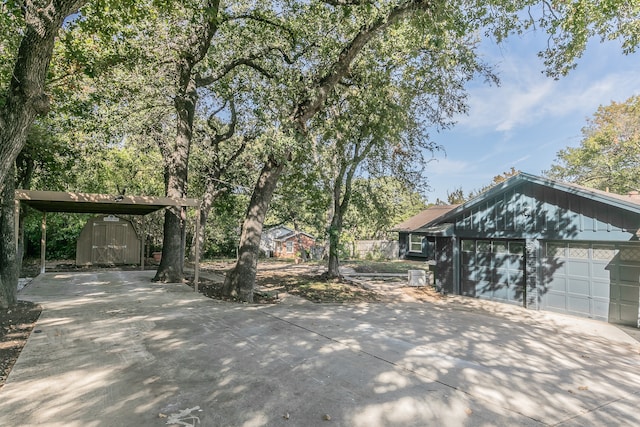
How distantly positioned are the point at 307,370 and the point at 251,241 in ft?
17.6

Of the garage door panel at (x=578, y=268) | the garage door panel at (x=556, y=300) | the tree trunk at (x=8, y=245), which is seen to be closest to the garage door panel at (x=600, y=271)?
the garage door panel at (x=578, y=268)

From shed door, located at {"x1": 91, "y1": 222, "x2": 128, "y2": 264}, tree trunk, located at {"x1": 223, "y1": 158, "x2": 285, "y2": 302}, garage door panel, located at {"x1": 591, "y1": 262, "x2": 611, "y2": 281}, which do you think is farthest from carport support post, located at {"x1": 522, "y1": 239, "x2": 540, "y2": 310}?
shed door, located at {"x1": 91, "y1": 222, "x2": 128, "y2": 264}

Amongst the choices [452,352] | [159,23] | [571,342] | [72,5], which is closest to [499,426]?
[452,352]

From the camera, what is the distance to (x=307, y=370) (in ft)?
14.5

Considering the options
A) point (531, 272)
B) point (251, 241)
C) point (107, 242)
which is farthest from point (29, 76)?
point (107, 242)

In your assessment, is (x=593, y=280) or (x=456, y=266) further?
(x=456, y=266)

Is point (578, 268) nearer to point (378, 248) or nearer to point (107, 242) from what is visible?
point (107, 242)

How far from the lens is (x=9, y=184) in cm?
741

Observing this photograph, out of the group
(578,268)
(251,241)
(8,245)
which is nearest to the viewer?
(8,245)

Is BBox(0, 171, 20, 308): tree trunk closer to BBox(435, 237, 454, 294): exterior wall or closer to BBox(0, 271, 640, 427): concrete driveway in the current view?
BBox(0, 271, 640, 427): concrete driveway

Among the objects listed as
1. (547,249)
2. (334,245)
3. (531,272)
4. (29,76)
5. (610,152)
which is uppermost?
(610,152)

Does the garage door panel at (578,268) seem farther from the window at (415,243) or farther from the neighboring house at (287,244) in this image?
the neighboring house at (287,244)

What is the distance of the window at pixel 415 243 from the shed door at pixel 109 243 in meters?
18.6

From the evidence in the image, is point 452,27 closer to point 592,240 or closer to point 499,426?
point 592,240
